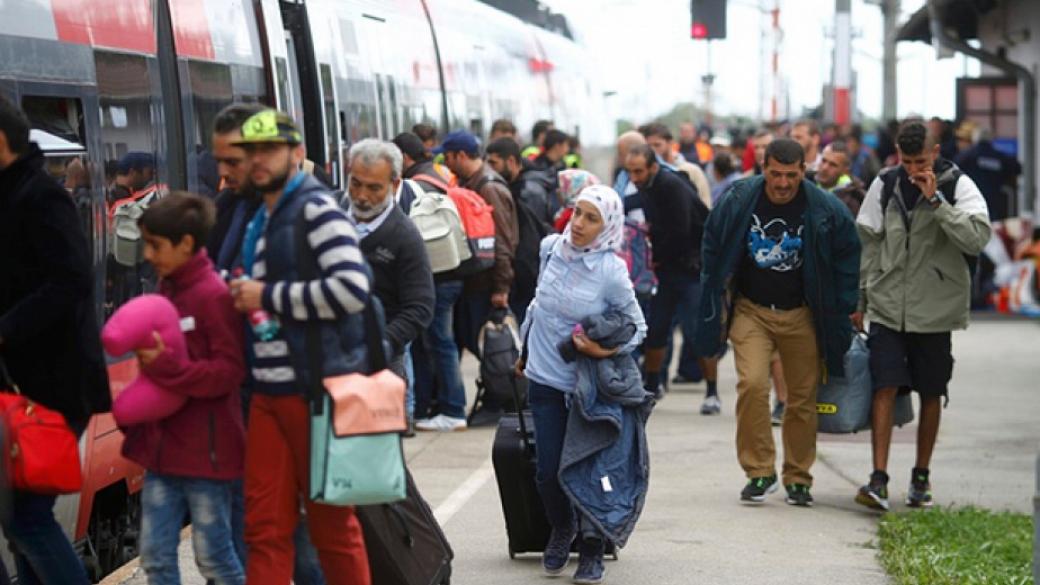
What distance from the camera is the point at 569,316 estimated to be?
8242 mm

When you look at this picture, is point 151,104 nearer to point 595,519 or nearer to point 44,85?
point 44,85

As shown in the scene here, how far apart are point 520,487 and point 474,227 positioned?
4472 millimetres

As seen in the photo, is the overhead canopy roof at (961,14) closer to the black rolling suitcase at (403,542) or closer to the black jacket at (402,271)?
the black jacket at (402,271)

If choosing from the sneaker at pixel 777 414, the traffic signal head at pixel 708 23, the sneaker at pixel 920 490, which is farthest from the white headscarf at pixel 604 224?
the traffic signal head at pixel 708 23

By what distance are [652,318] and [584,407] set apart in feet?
21.5

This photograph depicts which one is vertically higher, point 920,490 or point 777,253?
point 777,253

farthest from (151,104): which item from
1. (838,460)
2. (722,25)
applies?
(722,25)

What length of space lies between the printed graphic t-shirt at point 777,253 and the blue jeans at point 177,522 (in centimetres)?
425

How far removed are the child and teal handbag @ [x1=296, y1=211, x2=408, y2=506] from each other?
264 millimetres

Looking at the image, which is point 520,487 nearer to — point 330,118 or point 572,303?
point 572,303

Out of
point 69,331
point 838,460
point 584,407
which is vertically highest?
point 69,331

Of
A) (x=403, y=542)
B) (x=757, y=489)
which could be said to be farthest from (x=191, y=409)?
(x=757, y=489)

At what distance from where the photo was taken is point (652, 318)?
14641 mm

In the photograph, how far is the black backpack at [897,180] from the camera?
10148 mm
